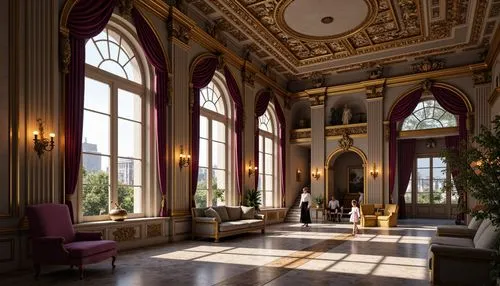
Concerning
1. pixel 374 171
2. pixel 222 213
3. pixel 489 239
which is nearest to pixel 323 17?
pixel 222 213

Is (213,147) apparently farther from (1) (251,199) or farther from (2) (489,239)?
(2) (489,239)

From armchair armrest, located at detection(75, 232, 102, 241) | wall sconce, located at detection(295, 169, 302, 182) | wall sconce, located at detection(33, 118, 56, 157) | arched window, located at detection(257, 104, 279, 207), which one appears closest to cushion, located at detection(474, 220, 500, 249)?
armchair armrest, located at detection(75, 232, 102, 241)

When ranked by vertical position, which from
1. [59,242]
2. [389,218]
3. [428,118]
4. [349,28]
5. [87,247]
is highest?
[349,28]

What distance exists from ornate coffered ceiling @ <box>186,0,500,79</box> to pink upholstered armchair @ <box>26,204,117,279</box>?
6.54 m

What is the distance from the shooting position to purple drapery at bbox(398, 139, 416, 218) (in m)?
17.0

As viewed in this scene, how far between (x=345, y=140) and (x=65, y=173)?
11.5 metres

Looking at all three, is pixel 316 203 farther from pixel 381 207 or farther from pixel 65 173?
pixel 65 173

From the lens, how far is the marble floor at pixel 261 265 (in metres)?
5.38

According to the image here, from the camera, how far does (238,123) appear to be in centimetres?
1260

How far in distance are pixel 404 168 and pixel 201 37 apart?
36.7 feet

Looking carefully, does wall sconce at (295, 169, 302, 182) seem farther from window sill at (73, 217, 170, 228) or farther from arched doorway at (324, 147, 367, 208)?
window sill at (73, 217, 170, 228)

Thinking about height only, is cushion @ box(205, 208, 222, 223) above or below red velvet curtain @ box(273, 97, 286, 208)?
below

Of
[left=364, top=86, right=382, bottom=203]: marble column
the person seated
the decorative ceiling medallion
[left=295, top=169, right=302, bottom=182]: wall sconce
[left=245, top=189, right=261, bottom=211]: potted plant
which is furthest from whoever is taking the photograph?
[left=295, top=169, right=302, bottom=182]: wall sconce

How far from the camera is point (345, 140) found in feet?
51.4
